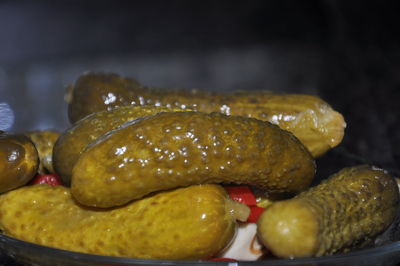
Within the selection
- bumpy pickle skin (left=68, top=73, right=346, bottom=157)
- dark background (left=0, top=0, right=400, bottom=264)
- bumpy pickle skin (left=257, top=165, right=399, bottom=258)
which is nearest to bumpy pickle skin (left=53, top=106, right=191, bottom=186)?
bumpy pickle skin (left=68, top=73, right=346, bottom=157)

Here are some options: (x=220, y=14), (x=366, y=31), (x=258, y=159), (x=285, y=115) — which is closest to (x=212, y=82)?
(x=220, y=14)

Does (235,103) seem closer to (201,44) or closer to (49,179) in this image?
(49,179)

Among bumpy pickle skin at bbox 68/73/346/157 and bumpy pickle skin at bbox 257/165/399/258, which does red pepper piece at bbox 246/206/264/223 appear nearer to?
bumpy pickle skin at bbox 257/165/399/258

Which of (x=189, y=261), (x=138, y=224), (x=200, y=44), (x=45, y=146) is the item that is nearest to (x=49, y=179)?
(x=45, y=146)

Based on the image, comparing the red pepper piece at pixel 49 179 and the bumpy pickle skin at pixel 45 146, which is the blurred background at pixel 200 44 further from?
the red pepper piece at pixel 49 179

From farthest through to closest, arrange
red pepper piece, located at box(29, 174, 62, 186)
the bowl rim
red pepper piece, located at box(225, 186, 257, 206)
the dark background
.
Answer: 1. the dark background
2. red pepper piece, located at box(29, 174, 62, 186)
3. red pepper piece, located at box(225, 186, 257, 206)
4. the bowl rim

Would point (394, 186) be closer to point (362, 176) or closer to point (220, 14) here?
point (362, 176)

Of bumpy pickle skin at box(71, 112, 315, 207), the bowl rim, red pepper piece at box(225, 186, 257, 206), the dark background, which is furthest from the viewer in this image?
the dark background
